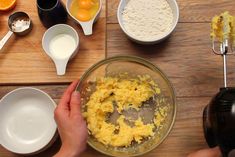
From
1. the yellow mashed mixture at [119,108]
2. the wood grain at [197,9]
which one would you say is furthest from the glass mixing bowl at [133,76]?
the wood grain at [197,9]

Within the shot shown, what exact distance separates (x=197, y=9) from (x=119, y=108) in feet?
1.16

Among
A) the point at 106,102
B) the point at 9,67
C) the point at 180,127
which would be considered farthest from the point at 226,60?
the point at 9,67

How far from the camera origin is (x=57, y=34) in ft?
3.25

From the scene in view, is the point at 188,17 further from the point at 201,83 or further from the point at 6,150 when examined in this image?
the point at 6,150

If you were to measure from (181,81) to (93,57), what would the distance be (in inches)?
9.5

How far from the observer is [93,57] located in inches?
38.3

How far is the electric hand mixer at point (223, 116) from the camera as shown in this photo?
748 mm

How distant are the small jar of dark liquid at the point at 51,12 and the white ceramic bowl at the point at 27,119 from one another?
187mm

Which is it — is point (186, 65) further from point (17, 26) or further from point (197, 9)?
point (17, 26)

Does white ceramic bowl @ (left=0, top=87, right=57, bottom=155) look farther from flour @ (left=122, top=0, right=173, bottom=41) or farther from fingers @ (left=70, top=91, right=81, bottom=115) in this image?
flour @ (left=122, top=0, right=173, bottom=41)

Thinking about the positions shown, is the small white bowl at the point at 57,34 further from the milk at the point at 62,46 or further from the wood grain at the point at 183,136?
the wood grain at the point at 183,136

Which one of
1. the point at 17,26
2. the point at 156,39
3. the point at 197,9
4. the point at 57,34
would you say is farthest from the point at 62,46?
the point at 197,9

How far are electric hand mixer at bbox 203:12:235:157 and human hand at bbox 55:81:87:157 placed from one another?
0.29 meters

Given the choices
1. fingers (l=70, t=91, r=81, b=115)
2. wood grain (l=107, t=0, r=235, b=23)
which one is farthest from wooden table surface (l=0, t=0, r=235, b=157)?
fingers (l=70, t=91, r=81, b=115)
